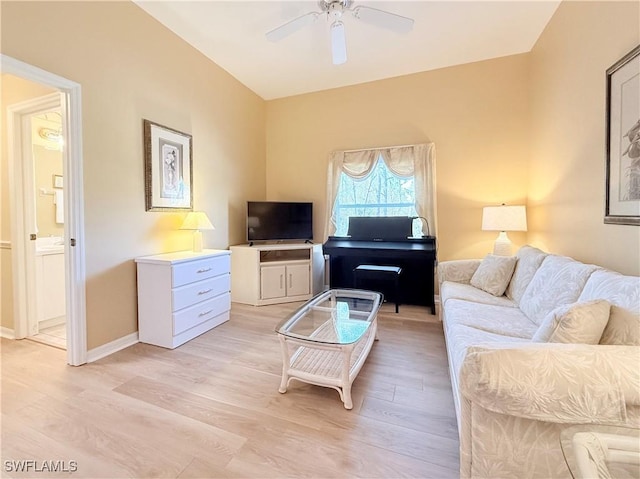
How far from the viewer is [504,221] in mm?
2904

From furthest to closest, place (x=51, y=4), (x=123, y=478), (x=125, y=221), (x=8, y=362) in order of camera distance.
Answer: (x=125, y=221) < (x=8, y=362) < (x=51, y=4) < (x=123, y=478)

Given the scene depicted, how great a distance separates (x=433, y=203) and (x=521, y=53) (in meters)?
1.87

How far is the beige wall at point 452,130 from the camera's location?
3244 millimetres

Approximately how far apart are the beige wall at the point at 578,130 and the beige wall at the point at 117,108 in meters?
3.43

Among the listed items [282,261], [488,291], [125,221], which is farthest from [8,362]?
[488,291]

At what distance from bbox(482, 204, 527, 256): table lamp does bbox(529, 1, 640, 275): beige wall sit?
184mm

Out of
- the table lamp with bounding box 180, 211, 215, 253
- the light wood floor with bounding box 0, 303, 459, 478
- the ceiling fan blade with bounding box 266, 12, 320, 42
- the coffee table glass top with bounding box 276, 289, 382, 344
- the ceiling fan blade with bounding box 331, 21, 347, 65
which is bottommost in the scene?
the light wood floor with bounding box 0, 303, 459, 478

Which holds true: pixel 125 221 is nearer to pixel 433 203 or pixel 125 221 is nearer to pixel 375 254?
pixel 375 254

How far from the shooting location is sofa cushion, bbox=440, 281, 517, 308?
218 centimetres

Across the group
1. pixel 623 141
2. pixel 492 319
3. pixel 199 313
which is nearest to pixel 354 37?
pixel 623 141

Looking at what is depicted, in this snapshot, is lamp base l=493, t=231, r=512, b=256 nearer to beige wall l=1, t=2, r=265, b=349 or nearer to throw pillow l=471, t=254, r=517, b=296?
throw pillow l=471, t=254, r=517, b=296

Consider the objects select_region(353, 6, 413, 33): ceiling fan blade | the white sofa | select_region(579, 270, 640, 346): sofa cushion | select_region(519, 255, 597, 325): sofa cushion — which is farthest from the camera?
select_region(353, 6, 413, 33): ceiling fan blade

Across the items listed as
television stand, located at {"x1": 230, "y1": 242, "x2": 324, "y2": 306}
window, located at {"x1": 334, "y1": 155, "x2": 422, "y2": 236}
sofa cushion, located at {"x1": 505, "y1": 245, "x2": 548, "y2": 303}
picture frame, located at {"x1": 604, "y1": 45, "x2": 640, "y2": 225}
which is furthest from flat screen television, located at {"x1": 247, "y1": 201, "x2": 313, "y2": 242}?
picture frame, located at {"x1": 604, "y1": 45, "x2": 640, "y2": 225}

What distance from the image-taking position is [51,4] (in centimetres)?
188
